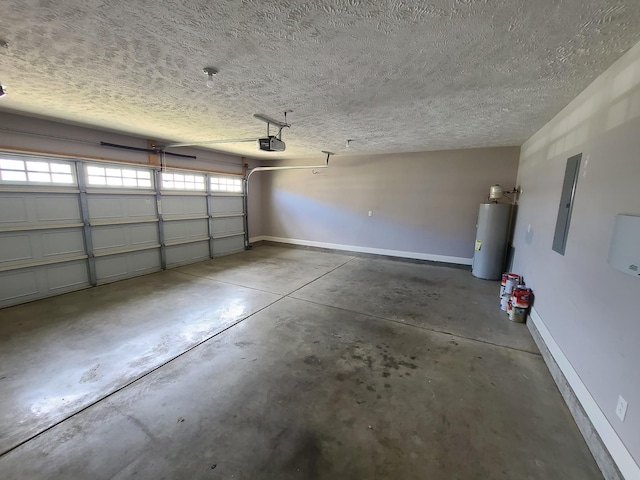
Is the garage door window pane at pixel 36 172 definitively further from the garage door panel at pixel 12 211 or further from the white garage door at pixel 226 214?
the white garage door at pixel 226 214

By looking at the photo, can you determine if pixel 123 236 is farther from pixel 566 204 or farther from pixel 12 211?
pixel 566 204

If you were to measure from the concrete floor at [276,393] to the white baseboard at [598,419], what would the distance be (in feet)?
0.54

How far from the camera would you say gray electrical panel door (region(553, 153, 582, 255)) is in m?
2.37

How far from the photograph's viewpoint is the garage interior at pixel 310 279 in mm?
1509

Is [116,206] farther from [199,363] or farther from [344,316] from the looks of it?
[344,316]

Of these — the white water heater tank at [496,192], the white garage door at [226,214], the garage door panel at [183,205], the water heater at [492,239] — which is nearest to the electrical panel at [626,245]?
the water heater at [492,239]

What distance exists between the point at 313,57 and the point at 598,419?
3.05 m

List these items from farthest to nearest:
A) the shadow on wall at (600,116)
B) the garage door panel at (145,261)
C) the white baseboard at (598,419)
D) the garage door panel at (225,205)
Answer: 1. the garage door panel at (225,205)
2. the garage door panel at (145,261)
3. the shadow on wall at (600,116)
4. the white baseboard at (598,419)

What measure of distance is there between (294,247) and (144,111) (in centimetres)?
498

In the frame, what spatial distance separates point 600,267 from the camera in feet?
5.86

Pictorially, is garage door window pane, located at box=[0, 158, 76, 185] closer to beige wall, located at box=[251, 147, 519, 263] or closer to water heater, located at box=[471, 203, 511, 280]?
beige wall, located at box=[251, 147, 519, 263]

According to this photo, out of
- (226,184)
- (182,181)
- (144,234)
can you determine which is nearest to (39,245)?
(144,234)

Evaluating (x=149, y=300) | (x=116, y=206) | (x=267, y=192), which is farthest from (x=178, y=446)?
(x=267, y=192)

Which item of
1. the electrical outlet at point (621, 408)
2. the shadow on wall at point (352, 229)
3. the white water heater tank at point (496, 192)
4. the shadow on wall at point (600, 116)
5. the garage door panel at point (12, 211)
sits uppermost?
the shadow on wall at point (600, 116)
